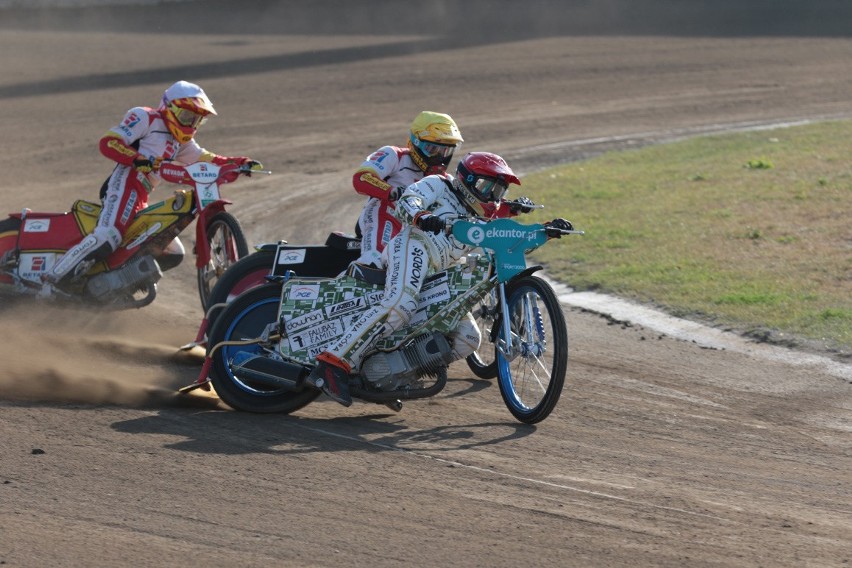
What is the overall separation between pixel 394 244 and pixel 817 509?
10.5 ft

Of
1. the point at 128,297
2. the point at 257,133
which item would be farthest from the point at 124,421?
the point at 257,133

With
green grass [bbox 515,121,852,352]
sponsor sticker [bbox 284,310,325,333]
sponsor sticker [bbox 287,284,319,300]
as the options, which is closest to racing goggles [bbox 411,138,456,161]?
sponsor sticker [bbox 287,284,319,300]

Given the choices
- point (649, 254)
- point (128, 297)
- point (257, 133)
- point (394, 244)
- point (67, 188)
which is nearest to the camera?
point (394, 244)

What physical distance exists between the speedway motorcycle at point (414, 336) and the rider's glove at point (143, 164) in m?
2.90

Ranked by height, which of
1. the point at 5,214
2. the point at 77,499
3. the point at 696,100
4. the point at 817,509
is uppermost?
the point at 696,100

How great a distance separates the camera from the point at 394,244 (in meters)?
8.27

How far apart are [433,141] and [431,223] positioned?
1909mm

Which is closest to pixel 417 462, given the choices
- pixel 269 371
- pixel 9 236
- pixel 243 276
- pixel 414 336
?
pixel 414 336

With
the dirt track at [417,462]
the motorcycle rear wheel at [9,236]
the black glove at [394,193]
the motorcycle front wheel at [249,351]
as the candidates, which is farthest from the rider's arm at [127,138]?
the motorcycle front wheel at [249,351]

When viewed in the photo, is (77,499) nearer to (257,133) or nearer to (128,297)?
(128,297)

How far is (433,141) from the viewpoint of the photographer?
31.1 ft

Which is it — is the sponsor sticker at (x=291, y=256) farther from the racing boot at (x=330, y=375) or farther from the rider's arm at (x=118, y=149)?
the rider's arm at (x=118, y=149)

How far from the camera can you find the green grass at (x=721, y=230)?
11336 mm

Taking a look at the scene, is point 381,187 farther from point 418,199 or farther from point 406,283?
point 406,283
